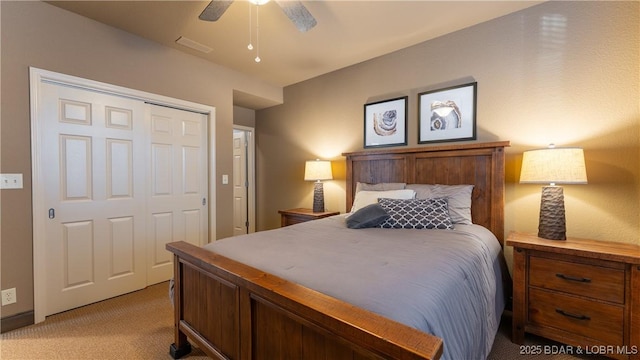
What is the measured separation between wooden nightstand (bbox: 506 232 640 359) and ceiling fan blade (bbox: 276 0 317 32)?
7.07ft

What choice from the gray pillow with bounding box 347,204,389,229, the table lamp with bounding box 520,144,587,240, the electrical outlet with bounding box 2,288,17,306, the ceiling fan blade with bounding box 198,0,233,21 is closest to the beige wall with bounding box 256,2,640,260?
the table lamp with bounding box 520,144,587,240

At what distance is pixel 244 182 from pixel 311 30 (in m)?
2.88

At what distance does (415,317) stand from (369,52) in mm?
2874

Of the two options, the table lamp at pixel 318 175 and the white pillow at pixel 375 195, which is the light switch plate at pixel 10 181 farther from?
the white pillow at pixel 375 195

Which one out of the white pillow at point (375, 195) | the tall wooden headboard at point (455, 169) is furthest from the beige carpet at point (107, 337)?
the white pillow at point (375, 195)

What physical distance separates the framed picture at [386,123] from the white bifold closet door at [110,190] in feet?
7.01

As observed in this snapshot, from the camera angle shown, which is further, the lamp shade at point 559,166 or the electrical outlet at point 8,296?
the electrical outlet at point 8,296

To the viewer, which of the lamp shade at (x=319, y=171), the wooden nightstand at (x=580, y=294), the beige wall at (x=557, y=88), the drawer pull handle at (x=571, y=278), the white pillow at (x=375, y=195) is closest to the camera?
the wooden nightstand at (x=580, y=294)

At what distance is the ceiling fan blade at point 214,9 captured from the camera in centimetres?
176

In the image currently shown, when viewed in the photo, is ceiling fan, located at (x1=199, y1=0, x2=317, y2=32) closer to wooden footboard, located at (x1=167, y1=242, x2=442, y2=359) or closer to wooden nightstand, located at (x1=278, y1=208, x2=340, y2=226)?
wooden footboard, located at (x1=167, y1=242, x2=442, y2=359)

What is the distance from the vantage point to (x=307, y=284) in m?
1.10

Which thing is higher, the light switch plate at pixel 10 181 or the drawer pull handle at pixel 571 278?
the light switch plate at pixel 10 181

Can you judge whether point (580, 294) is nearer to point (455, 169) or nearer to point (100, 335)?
point (455, 169)

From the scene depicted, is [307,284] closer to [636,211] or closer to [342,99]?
[636,211]
